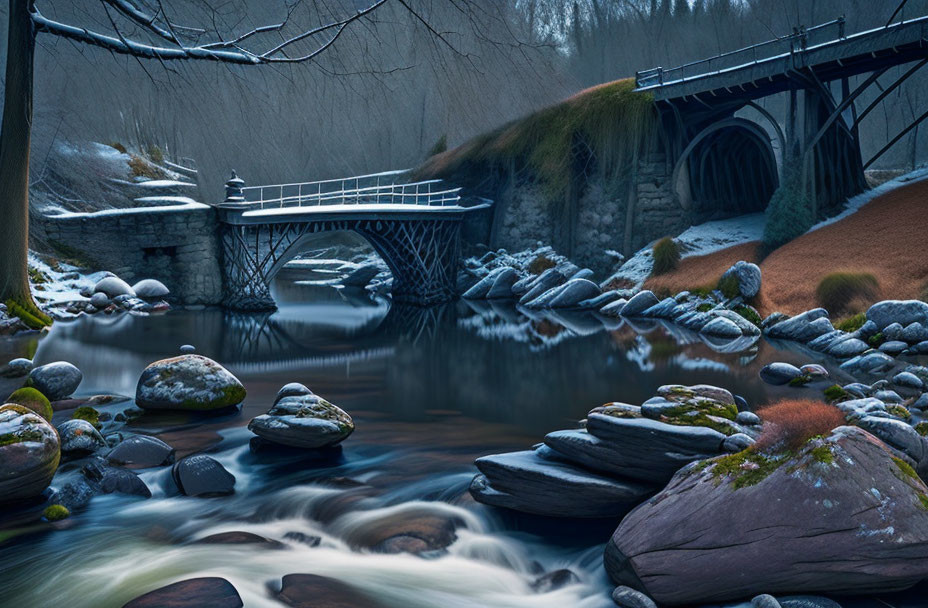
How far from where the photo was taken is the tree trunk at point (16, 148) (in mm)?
13266

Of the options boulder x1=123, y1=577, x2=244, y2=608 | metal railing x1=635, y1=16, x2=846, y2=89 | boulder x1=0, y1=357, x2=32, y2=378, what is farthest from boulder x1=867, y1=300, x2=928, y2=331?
boulder x1=0, y1=357, x2=32, y2=378

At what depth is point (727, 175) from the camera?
2852 cm

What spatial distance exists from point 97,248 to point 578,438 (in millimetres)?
22569

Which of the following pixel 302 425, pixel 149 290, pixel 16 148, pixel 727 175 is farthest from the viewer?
pixel 727 175

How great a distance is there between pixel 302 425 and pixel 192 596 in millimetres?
3654

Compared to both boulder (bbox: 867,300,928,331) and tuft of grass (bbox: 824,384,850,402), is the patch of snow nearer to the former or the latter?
boulder (bbox: 867,300,928,331)

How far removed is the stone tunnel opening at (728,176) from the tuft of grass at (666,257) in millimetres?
3581

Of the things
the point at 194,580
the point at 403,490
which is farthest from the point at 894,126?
the point at 194,580

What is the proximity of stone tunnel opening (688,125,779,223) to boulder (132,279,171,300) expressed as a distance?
20.3m

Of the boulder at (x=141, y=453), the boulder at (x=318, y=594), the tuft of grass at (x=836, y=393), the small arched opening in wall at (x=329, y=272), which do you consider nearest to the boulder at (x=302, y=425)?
the boulder at (x=141, y=453)

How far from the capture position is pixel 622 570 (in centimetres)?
530

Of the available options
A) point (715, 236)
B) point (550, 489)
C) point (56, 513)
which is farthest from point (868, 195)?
point (56, 513)

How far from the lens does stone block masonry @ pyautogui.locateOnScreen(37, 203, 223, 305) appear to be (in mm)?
23938

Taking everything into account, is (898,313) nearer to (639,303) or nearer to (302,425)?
(639,303)
